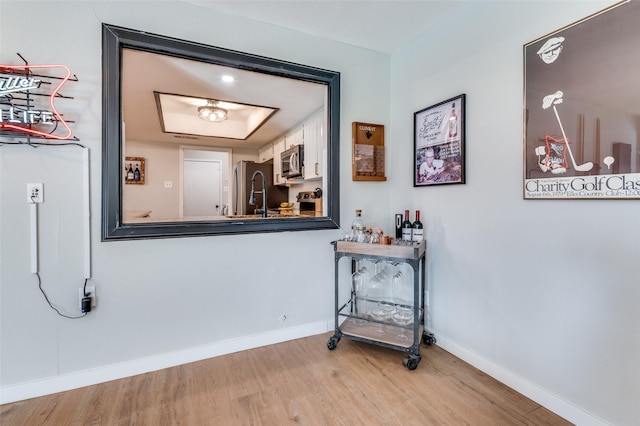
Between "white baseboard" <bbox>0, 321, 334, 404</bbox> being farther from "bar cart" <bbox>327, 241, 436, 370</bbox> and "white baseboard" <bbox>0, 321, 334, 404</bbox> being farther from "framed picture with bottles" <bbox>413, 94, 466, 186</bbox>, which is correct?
"framed picture with bottles" <bbox>413, 94, 466, 186</bbox>

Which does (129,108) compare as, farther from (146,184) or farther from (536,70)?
(536,70)

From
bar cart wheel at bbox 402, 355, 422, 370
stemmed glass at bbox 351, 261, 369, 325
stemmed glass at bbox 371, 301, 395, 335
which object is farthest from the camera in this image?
stemmed glass at bbox 351, 261, 369, 325

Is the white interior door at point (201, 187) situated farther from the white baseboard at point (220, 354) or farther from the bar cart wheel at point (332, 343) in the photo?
the bar cart wheel at point (332, 343)

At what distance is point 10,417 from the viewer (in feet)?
5.08

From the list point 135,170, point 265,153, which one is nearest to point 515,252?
point 265,153

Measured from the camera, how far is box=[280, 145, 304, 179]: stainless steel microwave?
387cm

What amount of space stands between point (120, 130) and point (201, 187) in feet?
14.0

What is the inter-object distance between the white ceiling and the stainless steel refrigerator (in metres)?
2.93

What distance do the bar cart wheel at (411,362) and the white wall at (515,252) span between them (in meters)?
0.37

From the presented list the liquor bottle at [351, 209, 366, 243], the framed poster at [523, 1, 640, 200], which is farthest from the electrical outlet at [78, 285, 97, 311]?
the framed poster at [523, 1, 640, 200]

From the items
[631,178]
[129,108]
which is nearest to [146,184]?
[129,108]

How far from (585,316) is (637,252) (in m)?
0.39

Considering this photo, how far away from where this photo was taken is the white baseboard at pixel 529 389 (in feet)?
4.82

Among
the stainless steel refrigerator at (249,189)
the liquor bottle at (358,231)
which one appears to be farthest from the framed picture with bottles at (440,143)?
the stainless steel refrigerator at (249,189)
